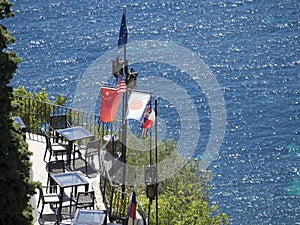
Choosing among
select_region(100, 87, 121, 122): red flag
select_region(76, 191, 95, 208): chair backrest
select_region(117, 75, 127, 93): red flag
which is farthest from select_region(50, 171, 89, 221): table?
select_region(117, 75, 127, 93): red flag

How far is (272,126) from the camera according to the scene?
42.6 m

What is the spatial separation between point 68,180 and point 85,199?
62cm

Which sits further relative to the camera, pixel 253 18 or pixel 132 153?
pixel 253 18

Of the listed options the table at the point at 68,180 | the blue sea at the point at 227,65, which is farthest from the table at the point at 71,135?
the blue sea at the point at 227,65

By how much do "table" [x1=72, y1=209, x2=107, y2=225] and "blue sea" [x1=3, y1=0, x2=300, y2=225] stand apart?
66.0ft

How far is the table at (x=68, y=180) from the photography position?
15.7m

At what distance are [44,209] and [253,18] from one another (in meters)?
41.6

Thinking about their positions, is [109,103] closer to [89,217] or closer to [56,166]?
[56,166]

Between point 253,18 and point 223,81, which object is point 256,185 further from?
point 253,18

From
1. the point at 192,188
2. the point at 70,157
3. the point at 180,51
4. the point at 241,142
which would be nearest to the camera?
the point at 70,157

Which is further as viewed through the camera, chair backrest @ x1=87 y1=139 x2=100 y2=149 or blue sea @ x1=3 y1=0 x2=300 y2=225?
blue sea @ x1=3 y1=0 x2=300 y2=225

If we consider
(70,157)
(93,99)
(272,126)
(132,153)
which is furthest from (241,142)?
(70,157)

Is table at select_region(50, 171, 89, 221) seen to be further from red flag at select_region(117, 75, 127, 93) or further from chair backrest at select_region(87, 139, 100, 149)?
red flag at select_region(117, 75, 127, 93)

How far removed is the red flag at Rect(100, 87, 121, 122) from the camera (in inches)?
655
